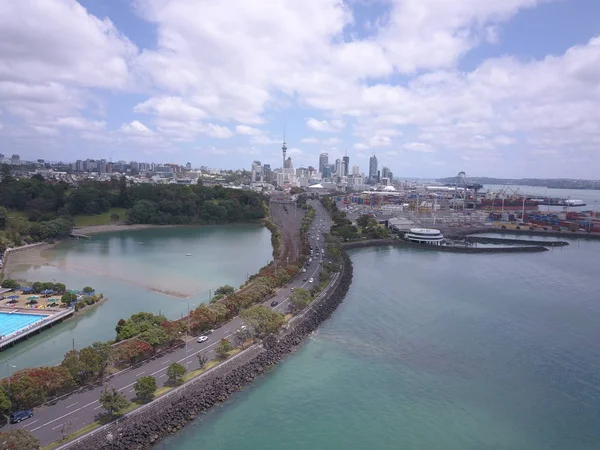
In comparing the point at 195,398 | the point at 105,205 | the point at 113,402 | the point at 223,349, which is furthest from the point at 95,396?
the point at 105,205

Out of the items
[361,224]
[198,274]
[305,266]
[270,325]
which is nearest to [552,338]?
[270,325]

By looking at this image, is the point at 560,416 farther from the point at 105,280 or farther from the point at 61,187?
the point at 61,187

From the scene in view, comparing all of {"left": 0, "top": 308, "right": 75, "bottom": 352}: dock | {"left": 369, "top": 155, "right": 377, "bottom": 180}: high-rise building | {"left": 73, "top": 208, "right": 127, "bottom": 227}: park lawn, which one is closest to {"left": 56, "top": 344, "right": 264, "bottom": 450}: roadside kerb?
{"left": 0, "top": 308, "right": 75, "bottom": 352}: dock

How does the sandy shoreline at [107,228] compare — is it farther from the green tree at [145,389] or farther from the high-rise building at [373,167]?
the high-rise building at [373,167]

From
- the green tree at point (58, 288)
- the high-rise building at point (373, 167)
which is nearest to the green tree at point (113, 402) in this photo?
the green tree at point (58, 288)

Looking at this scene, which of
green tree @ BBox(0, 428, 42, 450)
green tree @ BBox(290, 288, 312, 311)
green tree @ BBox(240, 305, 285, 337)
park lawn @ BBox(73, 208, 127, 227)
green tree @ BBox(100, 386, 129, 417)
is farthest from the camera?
park lawn @ BBox(73, 208, 127, 227)

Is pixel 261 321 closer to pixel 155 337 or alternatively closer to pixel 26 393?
pixel 155 337

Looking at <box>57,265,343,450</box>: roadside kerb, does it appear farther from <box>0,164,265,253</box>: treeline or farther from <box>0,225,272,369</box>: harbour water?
<box>0,164,265,253</box>: treeline
